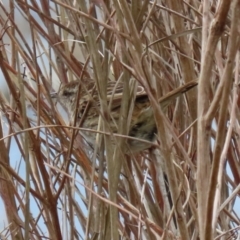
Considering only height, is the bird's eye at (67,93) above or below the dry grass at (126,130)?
above

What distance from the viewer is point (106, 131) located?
1.86 m

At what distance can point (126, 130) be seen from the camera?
1863 mm

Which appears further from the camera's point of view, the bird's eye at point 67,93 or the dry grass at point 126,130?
the bird's eye at point 67,93

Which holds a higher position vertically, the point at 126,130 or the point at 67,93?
the point at 67,93

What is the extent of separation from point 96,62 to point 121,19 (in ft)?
0.73

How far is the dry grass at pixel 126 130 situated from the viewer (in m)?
1.57

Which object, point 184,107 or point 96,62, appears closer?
point 96,62

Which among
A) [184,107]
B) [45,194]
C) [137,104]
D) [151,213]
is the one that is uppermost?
[137,104]

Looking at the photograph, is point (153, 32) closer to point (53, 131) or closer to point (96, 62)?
point (53, 131)

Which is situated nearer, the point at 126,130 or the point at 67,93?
the point at 126,130

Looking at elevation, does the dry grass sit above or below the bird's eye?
below

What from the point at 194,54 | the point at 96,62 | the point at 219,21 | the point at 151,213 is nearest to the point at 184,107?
the point at 194,54

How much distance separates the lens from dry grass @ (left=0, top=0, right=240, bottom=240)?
157 cm

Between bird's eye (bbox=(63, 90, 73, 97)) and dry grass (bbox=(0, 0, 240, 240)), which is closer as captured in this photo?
dry grass (bbox=(0, 0, 240, 240))
